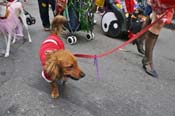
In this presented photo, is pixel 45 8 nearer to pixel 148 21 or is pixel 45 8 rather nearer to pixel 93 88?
pixel 148 21

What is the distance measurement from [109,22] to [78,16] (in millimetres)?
888

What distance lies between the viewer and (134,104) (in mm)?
3434

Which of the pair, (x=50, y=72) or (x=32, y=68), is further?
(x=32, y=68)

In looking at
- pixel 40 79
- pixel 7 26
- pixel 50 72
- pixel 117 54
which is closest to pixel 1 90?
pixel 40 79

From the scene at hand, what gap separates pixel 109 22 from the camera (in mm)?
5852

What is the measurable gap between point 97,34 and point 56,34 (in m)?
2.45

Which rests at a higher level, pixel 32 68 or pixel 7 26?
pixel 7 26

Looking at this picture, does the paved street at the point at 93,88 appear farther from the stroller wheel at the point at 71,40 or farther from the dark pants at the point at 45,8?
the dark pants at the point at 45,8

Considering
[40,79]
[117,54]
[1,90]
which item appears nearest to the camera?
[1,90]

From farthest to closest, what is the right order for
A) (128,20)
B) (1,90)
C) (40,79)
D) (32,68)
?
(128,20) → (32,68) → (40,79) → (1,90)

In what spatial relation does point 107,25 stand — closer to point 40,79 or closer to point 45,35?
point 45,35

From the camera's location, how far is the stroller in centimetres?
514

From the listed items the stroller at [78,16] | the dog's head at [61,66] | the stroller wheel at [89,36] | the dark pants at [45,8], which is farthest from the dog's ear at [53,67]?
the dark pants at [45,8]

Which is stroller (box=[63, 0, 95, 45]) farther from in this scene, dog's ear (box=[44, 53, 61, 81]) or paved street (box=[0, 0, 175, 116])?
dog's ear (box=[44, 53, 61, 81])
